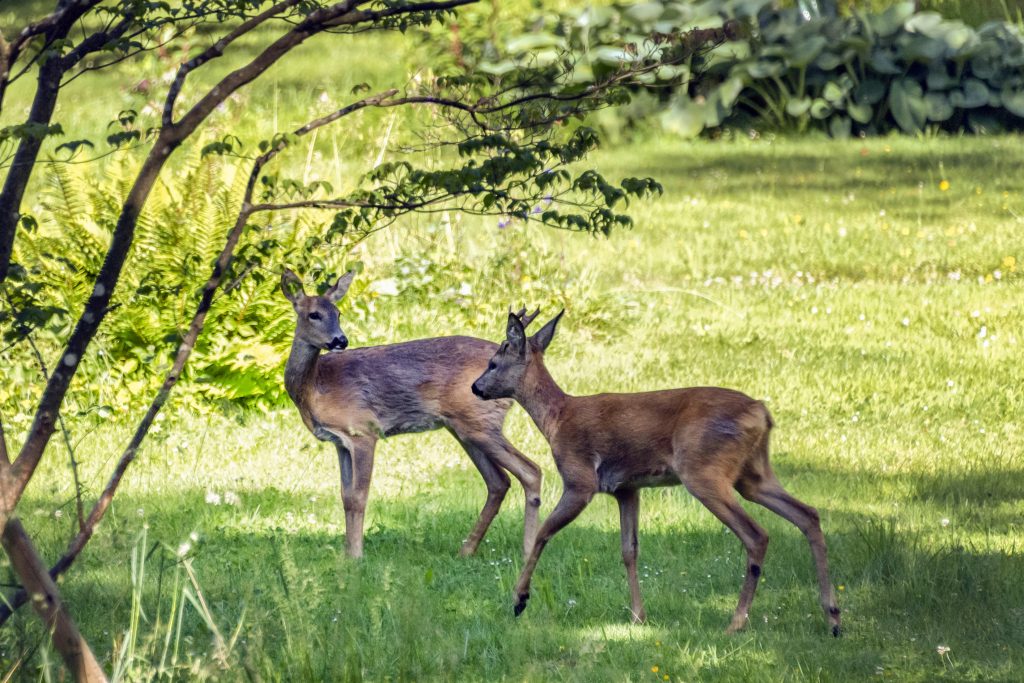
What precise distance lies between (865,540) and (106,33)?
4.01m

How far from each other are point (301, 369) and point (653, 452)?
2524 mm

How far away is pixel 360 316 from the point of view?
12297 mm

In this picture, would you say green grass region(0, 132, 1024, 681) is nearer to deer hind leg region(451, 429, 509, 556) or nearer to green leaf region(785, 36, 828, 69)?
deer hind leg region(451, 429, 509, 556)

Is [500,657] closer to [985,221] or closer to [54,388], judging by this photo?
[54,388]

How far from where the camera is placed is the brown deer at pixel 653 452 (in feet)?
20.8

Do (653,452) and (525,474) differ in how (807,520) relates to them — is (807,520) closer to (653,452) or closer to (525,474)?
(653,452)

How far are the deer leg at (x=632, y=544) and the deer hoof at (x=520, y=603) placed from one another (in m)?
0.45

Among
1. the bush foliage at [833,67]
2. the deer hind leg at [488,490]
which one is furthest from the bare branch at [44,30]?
the bush foliage at [833,67]

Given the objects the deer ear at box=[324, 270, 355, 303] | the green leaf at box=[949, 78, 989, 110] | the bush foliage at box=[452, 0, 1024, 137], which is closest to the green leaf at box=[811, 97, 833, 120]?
the bush foliage at box=[452, 0, 1024, 137]

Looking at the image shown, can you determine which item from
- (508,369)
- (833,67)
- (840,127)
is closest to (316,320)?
(508,369)

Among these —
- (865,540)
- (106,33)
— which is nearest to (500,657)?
(865,540)

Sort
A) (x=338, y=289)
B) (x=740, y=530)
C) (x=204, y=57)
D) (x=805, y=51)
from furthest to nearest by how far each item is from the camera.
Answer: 1. (x=805, y=51)
2. (x=338, y=289)
3. (x=740, y=530)
4. (x=204, y=57)

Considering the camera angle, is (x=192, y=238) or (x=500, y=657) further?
(x=192, y=238)

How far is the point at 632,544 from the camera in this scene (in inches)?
261
